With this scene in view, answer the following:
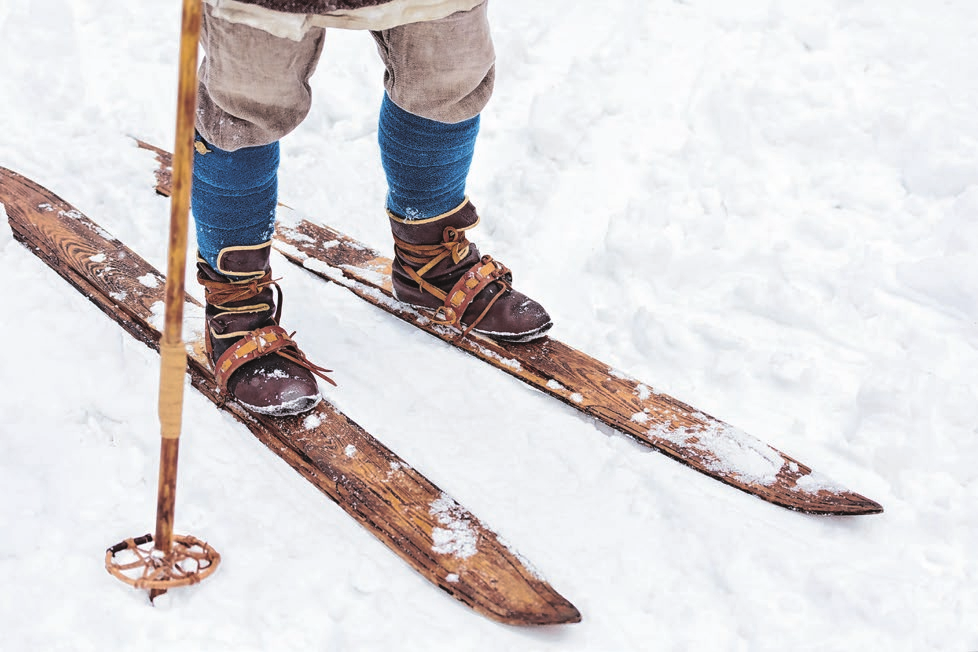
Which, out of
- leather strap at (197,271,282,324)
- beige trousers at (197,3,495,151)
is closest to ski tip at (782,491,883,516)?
beige trousers at (197,3,495,151)

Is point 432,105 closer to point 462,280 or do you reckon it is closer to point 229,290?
point 462,280

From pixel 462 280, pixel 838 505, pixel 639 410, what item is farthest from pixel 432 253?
pixel 838 505

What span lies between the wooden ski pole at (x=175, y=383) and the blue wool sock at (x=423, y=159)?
86 centimetres

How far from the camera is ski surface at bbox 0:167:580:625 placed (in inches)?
59.4

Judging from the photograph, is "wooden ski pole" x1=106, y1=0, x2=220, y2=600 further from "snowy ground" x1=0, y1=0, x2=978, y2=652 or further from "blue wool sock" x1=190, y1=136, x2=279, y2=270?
"blue wool sock" x1=190, y1=136, x2=279, y2=270

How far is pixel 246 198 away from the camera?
1858 millimetres

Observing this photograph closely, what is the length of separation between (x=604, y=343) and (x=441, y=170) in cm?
67

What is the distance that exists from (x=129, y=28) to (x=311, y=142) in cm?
128

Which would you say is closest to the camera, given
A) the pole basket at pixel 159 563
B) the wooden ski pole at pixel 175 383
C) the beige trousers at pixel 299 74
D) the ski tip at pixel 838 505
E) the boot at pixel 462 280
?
the wooden ski pole at pixel 175 383

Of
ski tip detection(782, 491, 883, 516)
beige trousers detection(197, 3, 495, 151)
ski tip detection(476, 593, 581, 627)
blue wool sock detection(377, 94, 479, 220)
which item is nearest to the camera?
ski tip detection(476, 593, 581, 627)

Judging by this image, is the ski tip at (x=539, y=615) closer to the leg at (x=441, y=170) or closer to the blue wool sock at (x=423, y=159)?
the leg at (x=441, y=170)

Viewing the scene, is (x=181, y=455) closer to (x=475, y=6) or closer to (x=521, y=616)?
(x=521, y=616)

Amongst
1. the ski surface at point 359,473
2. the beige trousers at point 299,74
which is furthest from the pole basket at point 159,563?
the beige trousers at point 299,74

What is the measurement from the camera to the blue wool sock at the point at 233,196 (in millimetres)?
1796
